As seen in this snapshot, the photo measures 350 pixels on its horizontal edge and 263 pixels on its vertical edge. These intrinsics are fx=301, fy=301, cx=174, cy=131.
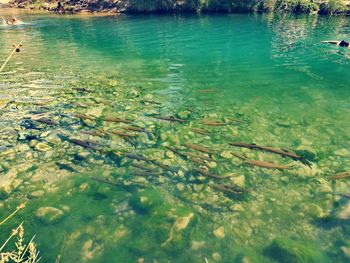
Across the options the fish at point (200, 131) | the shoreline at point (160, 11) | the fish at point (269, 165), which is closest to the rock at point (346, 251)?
the fish at point (269, 165)

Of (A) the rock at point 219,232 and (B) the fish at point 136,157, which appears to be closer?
(A) the rock at point 219,232

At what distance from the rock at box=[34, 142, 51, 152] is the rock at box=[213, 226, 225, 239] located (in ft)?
17.2

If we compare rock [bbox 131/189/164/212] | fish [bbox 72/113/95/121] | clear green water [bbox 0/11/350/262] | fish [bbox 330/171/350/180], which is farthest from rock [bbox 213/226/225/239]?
fish [bbox 72/113/95/121]

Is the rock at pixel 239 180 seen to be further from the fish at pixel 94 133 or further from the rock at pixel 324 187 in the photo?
the fish at pixel 94 133

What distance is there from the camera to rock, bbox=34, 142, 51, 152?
835cm

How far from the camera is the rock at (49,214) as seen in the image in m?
6.00

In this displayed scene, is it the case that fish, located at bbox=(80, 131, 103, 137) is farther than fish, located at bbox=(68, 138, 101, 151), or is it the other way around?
fish, located at bbox=(80, 131, 103, 137)

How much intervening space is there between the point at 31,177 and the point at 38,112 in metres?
4.27

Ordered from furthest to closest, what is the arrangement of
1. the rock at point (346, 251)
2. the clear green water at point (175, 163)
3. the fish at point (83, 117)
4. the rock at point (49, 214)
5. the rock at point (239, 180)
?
1. the fish at point (83, 117)
2. the rock at point (239, 180)
3. the rock at point (49, 214)
4. the clear green water at point (175, 163)
5. the rock at point (346, 251)

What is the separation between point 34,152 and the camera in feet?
27.0

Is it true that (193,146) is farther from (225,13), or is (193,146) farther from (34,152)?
(225,13)

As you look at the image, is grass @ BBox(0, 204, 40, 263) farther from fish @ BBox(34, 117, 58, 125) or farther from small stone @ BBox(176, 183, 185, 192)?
fish @ BBox(34, 117, 58, 125)

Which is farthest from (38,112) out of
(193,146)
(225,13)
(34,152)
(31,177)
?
(225,13)

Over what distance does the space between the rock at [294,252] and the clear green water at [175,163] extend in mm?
51
